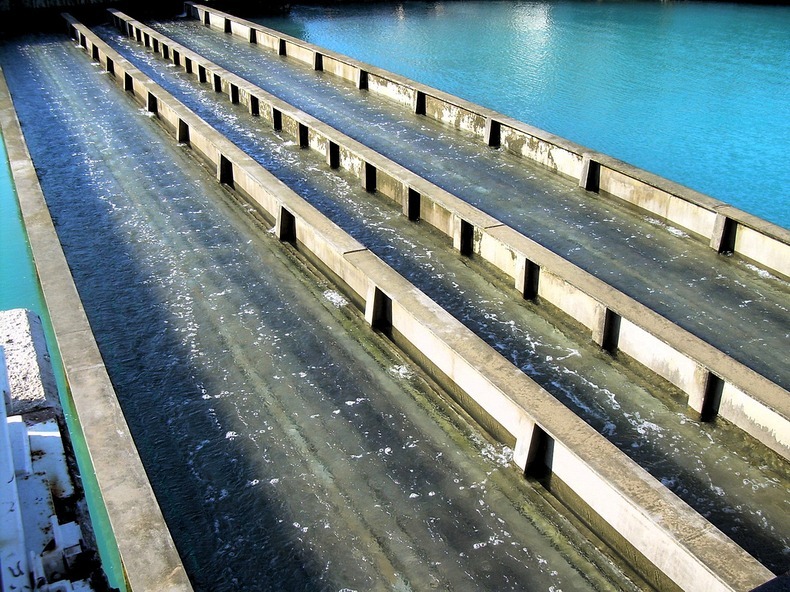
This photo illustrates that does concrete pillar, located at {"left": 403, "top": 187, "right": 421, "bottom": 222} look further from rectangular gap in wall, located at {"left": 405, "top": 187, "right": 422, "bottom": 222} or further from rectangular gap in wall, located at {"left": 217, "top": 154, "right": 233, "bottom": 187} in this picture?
rectangular gap in wall, located at {"left": 217, "top": 154, "right": 233, "bottom": 187}

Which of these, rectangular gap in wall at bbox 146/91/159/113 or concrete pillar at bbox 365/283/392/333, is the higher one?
rectangular gap in wall at bbox 146/91/159/113

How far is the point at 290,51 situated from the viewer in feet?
73.5

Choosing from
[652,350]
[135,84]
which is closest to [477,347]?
[652,350]

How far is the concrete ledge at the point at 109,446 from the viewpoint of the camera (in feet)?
16.6

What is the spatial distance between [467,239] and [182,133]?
7.29 m

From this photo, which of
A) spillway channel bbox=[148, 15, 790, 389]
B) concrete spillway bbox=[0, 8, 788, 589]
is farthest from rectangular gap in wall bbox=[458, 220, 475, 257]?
spillway channel bbox=[148, 15, 790, 389]

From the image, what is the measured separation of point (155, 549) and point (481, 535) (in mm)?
2424

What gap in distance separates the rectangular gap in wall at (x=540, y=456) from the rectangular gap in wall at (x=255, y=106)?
1199 cm

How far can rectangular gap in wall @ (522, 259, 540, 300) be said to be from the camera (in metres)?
9.07

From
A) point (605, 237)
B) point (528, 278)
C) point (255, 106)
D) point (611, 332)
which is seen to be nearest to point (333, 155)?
point (255, 106)

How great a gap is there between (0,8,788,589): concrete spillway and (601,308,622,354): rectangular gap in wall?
0.36 meters

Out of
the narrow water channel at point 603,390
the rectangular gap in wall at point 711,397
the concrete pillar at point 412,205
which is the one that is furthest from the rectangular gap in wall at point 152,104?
the rectangular gap in wall at point 711,397

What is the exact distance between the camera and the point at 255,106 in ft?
54.1

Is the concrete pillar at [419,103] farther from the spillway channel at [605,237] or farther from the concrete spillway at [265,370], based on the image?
the concrete spillway at [265,370]
